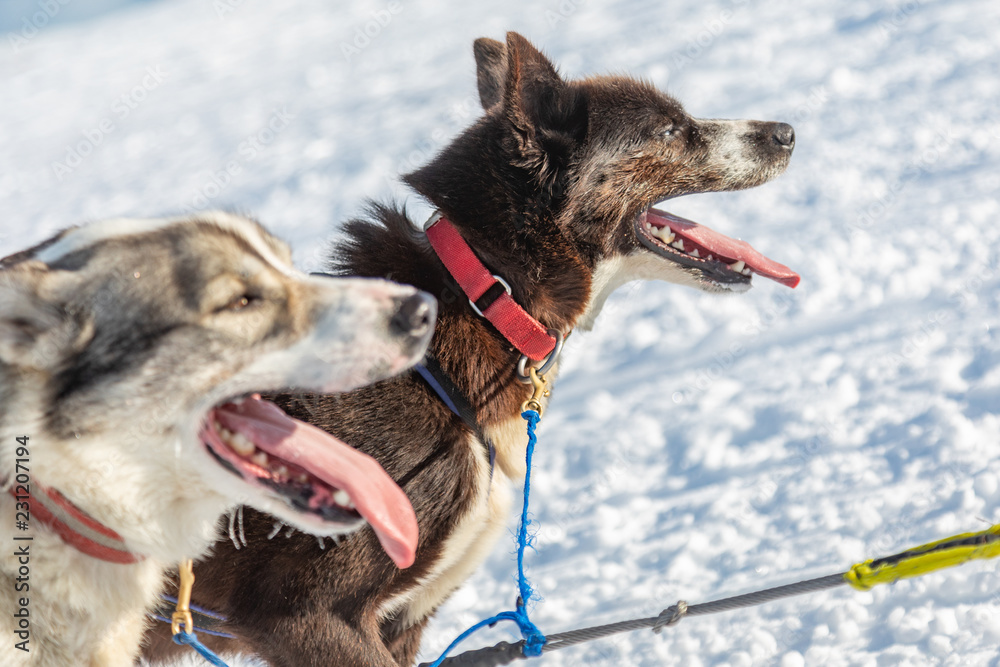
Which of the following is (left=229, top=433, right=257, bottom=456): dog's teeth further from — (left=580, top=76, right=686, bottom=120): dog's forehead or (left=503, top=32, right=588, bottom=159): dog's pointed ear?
(left=580, top=76, right=686, bottom=120): dog's forehead

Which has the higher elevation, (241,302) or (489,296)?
(241,302)

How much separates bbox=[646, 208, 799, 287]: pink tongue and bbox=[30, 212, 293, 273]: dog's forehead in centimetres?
128

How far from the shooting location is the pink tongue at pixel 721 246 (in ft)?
8.46

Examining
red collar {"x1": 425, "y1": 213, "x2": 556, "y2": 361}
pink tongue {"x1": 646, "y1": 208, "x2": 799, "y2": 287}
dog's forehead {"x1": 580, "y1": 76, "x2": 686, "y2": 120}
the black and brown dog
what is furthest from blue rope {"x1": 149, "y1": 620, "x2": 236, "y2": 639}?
dog's forehead {"x1": 580, "y1": 76, "x2": 686, "y2": 120}

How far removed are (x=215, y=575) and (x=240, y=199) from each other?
550cm

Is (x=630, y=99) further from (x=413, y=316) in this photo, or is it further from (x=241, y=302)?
(x=241, y=302)

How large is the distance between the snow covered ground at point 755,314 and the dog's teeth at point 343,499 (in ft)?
4.95

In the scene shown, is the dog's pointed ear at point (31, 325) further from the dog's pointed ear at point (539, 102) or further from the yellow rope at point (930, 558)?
the yellow rope at point (930, 558)

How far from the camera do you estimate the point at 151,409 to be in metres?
1.51

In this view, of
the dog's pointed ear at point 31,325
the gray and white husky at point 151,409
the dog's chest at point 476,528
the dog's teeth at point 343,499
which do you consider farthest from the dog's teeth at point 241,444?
the dog's chest at point 476,528

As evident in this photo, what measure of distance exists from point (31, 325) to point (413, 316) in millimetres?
688

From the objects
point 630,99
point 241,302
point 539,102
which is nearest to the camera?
→ point 241,302

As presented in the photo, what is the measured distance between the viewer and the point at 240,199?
6.98 m

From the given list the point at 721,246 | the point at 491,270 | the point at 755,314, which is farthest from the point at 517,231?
the point at 755,314
